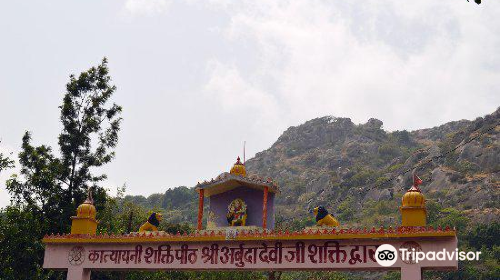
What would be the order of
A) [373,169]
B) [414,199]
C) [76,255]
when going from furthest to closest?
[373,169], [76,255], [414,199]

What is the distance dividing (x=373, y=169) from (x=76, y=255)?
12663 centimetres

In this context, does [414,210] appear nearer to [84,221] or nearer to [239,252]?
[239,252]

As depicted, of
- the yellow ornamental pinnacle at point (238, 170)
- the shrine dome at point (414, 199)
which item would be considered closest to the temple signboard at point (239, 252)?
the shrine dome at point (414, 199)

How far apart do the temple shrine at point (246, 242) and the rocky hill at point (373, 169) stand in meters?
34.1

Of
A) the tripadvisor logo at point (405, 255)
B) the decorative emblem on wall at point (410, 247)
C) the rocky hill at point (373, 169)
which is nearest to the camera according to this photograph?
the tripadvisor logo at point (405, 255)

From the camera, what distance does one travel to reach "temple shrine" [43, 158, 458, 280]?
16.7 meters

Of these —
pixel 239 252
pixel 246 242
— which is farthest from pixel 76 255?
pixel 246 242

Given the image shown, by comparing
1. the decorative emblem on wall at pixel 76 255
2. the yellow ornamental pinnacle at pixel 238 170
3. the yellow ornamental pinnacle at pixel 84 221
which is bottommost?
the decorative emblem on wall at pixel 76 255

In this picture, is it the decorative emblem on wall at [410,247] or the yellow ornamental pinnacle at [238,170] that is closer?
the decorative emblem on wall at [410,247]

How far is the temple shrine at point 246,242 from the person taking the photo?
16.7 metres

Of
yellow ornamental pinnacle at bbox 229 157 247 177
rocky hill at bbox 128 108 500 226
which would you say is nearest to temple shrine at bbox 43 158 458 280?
yellow ornamental pinnacle at bbox 229 157 247 177

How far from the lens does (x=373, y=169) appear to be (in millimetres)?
141375

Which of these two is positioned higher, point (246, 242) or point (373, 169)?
point (373, 169)

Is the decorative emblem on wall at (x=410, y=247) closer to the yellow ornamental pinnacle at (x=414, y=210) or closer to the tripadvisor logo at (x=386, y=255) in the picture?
the tripadvisor logo at (x=386, y=255)
